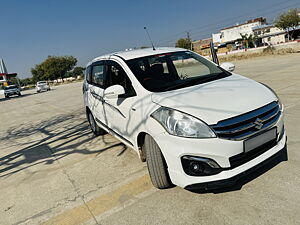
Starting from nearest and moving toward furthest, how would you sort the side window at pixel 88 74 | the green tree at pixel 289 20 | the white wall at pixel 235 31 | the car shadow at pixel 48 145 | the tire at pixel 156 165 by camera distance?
the tire at pixel 156 165 → the car shadow at pixel 48 145 → the side window at pixel 88 74 → the green tree at pixel 289 20 → the white wall at pixel 235 31

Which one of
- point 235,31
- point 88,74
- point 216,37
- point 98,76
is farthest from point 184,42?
point 98,76

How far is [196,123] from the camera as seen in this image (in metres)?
2.12

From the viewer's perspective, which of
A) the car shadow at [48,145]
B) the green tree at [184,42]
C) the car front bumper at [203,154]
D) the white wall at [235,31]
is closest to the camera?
the car front bumper at [203,154]

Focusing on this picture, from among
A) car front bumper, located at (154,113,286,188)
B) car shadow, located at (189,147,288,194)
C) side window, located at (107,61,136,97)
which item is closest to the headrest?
side window, located at (107,61,136,97)

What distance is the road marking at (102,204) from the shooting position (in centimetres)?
242

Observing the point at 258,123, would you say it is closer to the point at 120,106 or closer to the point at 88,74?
the point at 120,106

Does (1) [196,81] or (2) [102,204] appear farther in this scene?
(1) [196,81]

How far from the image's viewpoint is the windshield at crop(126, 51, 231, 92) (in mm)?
2932

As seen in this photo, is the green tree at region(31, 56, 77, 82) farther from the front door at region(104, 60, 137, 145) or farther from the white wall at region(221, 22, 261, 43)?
the front door at region(104, 60, 137, 145)

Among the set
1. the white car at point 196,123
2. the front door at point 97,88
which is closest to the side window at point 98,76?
the front door at point 97,88

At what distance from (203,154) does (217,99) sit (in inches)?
24.1

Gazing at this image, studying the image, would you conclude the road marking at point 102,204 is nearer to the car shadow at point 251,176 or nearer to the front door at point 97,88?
the car shadow at point 251,176

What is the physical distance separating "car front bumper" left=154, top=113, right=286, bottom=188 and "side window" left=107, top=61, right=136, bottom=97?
3.16 ft

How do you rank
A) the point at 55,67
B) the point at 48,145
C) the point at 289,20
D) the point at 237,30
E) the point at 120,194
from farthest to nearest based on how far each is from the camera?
the point at 237,30
the point at 55,67
the point at 289,20
the point at 48,145
the point at 120,194
